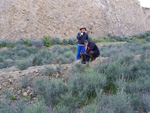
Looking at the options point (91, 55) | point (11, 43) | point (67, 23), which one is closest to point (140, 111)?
point (91, 55)

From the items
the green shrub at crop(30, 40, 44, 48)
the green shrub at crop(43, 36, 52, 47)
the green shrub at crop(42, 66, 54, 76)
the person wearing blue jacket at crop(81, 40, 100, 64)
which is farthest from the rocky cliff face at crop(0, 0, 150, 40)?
the green shrub at crop(42, 66, 54, 76)

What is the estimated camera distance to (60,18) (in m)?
21.1

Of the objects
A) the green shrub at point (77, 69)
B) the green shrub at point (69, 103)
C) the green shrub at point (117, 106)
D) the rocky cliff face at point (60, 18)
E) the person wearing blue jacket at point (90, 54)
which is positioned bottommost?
the green shrub at point (69, 103)

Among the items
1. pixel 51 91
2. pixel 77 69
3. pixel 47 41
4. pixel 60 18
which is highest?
pixel 60 18

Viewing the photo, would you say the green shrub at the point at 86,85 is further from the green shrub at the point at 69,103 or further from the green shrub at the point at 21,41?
the green shrub at the point at 21,41

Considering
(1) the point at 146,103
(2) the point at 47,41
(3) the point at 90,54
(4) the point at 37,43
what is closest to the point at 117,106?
(1) the point at 146,103

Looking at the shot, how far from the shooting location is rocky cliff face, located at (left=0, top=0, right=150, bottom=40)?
1811 centimetres

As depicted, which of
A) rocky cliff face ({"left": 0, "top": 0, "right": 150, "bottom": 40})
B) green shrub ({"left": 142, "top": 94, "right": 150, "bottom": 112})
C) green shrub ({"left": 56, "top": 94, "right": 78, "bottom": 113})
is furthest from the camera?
rocky cliff face ({"left": 0, "top": 0, "right": 150, "bottom": 40})

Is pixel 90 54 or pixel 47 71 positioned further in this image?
pixel 90 54

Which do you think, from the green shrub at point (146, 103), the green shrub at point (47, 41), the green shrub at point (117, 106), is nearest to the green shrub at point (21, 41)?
the green shrub at point (47, 41)

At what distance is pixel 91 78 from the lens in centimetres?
447

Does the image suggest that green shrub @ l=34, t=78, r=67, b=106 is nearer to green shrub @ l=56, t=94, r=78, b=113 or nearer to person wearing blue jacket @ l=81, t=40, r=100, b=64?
green shrub @ l=56, t=94, r=78, b=113

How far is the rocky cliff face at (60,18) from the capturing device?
1811 cm

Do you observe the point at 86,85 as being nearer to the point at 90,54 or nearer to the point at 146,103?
the point at 146,103
